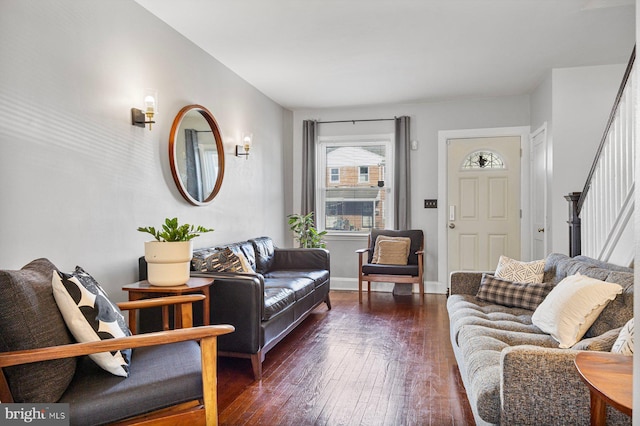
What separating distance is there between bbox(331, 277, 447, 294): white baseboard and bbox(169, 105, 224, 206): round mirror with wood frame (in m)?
2.68

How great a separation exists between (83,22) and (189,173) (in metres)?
1.35

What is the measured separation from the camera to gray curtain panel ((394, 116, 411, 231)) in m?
5.87

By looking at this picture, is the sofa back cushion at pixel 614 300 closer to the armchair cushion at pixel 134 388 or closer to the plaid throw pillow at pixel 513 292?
the plaid throw pillow at pixel 513 292

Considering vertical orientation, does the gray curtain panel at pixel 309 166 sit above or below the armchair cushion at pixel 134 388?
above

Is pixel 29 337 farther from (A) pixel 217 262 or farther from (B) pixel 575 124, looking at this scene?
(B) pixel 575 124

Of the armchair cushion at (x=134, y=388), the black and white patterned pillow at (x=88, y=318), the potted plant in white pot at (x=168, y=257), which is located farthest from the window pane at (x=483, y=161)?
the black and white patterned pillow at (x=88, y=318)

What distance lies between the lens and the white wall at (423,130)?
5656mm

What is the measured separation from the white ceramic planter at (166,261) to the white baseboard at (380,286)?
3.73 meters

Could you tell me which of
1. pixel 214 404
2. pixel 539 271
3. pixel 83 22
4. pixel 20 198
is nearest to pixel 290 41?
pixel 83 22

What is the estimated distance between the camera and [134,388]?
5.31ft

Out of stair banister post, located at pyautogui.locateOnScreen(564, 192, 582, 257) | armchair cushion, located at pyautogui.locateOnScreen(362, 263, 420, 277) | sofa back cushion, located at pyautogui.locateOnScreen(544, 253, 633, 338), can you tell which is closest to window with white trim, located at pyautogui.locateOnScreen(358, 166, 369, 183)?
armchair cushion, located at pyautogui.locateOnScreen(362, 263, 420, 277)

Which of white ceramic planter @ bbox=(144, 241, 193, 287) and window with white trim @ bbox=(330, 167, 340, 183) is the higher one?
window with white trim @ bbox=(330, 167, 340, 183)

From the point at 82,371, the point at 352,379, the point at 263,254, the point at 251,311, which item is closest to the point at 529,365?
the point at 352,379

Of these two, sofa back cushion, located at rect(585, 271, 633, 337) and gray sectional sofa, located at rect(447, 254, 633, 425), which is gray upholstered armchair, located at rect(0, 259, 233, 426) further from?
sofa back cushion, located at rect(585, 271, 633, 337)
